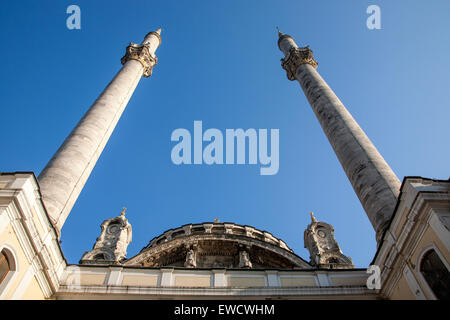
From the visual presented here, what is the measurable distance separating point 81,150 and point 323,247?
1603 centimetres

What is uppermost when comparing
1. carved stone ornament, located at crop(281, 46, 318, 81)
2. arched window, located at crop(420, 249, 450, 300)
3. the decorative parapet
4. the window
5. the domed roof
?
carved stone ornament, located at crop(281, 46, 318, 81)

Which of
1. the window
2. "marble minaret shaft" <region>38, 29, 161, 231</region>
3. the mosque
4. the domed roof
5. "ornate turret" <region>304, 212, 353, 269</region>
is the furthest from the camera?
the domed roof

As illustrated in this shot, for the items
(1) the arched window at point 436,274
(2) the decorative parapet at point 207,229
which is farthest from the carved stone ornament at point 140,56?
(1) the arched window at point 436,274

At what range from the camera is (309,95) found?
83.9 feet

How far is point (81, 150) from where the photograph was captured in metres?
17.5

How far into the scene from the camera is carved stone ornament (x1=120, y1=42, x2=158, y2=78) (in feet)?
98.3

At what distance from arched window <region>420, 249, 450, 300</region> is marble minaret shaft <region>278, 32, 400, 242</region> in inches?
137

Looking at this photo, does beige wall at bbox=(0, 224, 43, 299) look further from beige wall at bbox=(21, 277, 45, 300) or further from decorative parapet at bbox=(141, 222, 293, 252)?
decorative parapet at bbox=(141, 222, 293, 252)

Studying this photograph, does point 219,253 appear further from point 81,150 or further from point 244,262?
point 81,150

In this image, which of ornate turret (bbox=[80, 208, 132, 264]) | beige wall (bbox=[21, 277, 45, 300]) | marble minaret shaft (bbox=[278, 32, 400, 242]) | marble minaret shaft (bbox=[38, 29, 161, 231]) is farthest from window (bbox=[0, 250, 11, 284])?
marble minaret shaft (bbox=[278, 32, 400, 242])

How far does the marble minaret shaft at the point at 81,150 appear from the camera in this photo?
14469mm

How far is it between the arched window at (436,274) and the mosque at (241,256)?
0.03 meters
